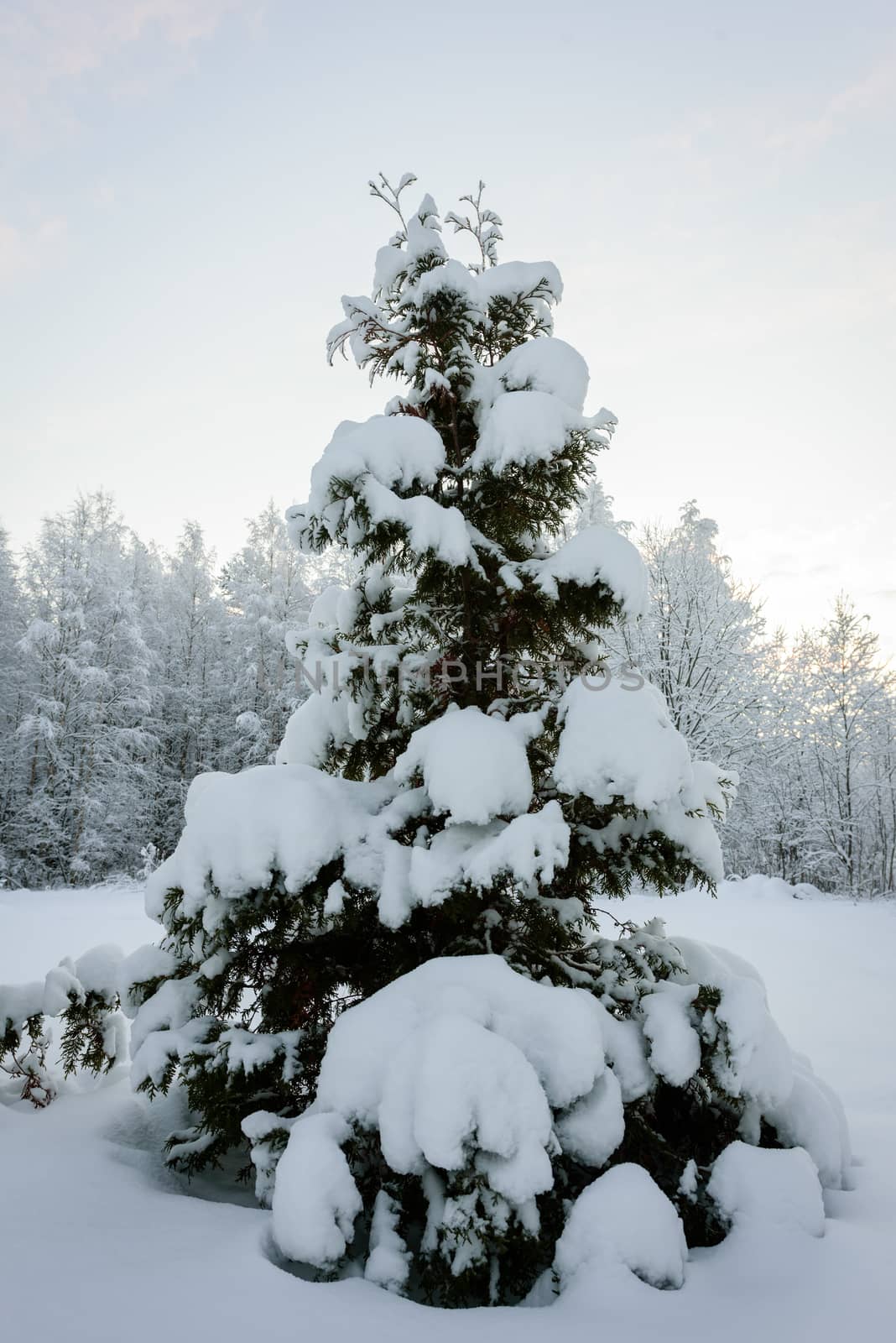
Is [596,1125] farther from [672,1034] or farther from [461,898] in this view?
[461,898]

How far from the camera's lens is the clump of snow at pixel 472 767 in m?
2.23

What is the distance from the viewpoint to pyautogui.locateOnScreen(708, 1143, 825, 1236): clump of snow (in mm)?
2014

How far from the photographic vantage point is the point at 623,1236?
1781mm

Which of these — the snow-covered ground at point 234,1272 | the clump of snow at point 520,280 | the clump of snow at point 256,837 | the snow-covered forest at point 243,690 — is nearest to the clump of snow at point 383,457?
the clump of snow at point 520,280

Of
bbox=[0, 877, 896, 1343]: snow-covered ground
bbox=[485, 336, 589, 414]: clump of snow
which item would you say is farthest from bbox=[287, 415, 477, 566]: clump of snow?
bbox=[0, 877, 896, 1343]: snow-covered ground

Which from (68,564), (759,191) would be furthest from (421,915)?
(68,564)

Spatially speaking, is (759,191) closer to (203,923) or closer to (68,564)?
(203,923)

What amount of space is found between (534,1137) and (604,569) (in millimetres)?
1927

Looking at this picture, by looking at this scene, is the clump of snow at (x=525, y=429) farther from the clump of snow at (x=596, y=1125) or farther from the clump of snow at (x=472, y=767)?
the clump of snow at (x=596, y=1125)

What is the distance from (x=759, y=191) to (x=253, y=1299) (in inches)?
331

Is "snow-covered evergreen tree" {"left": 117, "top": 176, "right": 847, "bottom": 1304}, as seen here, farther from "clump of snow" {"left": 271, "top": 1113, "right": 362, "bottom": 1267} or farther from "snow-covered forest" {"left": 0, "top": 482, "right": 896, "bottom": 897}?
"snow-covered forest" {"left": 0, "top": 482, "right": 896, "bottom": 897}

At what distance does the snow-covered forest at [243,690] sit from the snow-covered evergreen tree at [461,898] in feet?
39.0

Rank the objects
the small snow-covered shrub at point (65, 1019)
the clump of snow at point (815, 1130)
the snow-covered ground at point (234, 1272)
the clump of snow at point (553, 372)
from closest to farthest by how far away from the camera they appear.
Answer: the snow-covered ground at point (234, 1272), the clump of snow at point (815, 1130), the clump of snow at point (553, 372), the small snow-covered shrub at point (65, 1019)

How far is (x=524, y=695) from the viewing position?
312 cm
